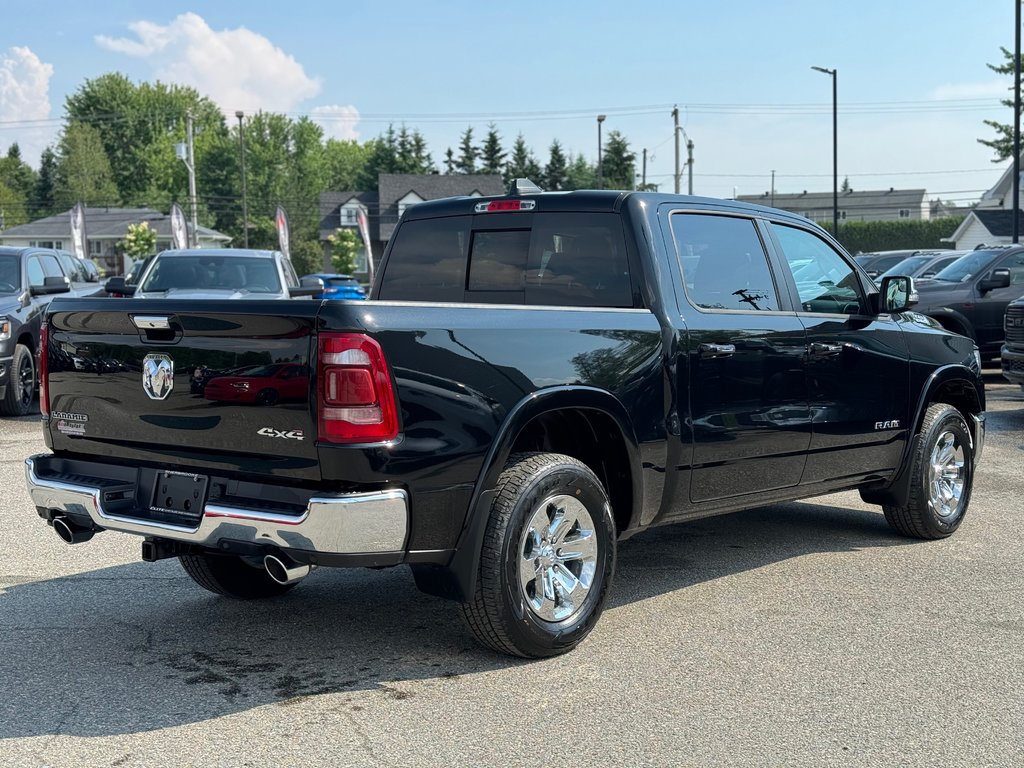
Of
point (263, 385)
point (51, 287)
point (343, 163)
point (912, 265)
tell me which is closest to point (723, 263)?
point (263, 385)

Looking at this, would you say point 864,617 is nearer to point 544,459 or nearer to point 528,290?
point 544,459

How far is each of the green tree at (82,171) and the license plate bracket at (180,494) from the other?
367ft

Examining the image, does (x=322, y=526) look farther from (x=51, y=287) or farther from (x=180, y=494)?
(x=51, y=287)

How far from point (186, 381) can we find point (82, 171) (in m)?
114

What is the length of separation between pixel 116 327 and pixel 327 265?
307 ft

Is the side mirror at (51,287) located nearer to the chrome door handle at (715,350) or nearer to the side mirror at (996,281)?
the chrome door handle at (715,350)

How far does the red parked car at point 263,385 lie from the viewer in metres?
4.19

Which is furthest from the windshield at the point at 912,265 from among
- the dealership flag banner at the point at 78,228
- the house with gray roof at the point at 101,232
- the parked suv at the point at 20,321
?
the house with gray roof at the point at 101,232

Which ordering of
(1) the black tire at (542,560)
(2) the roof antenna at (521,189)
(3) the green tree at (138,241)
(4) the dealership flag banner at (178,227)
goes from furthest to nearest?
(3) the green tree at (138,241)
(4) the dealership flag banner at (178,227)
(2) the roof antenna at (521,189)
(1) the black tire at (542,560)

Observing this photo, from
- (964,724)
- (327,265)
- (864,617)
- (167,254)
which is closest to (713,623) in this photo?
(864,617)

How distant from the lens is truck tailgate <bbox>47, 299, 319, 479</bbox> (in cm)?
421

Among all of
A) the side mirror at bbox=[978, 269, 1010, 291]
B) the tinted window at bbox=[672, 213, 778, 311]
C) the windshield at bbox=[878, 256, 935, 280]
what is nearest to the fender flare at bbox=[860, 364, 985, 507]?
the tinted window at bbox=[672, 213, 778, 311]

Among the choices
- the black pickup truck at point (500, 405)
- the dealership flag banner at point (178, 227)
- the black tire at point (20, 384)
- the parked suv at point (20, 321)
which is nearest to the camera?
the black pickup truck at point (500, 405)

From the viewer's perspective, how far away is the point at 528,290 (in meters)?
5.77
